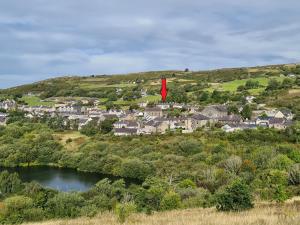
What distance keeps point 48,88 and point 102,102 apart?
33.7 m

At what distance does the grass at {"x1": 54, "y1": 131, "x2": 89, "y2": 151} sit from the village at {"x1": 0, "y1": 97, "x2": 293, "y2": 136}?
283 centimetres

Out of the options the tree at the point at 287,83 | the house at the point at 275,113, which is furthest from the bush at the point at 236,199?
the tree at the point at 287,83

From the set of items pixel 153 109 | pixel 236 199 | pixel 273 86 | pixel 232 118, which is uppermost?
pixel 273 86

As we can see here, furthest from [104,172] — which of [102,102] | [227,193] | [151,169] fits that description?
[102,102]

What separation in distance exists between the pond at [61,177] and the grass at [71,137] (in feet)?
16.3

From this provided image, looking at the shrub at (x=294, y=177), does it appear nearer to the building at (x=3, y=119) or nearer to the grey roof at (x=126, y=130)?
the grey roof at (x=126, y=130)

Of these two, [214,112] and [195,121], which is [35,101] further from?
[195,121]

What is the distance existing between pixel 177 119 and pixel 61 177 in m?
22.2

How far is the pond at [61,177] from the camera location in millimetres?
36219

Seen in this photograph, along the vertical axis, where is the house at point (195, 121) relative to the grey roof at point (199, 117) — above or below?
below

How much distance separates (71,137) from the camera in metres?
54.7

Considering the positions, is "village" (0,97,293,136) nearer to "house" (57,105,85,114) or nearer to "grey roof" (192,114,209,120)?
"grey roof" (192,114,209,120)

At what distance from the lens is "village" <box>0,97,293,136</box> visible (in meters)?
53.0

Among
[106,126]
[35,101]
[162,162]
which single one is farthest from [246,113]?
[35,101]
